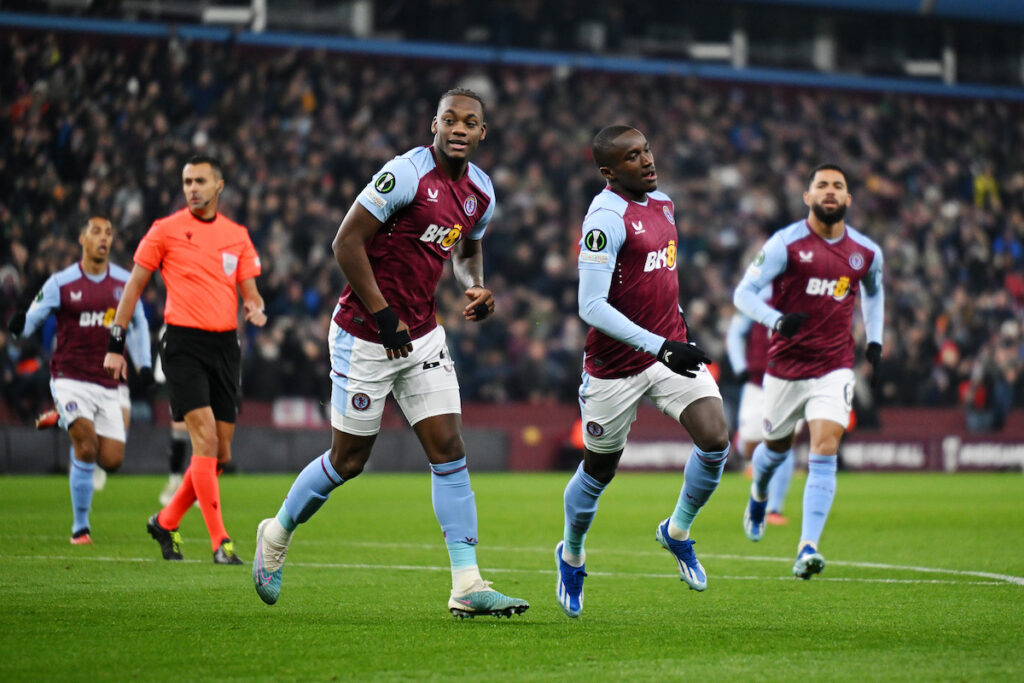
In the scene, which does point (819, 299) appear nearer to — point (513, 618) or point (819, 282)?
point (819, 282)

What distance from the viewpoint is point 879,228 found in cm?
3145

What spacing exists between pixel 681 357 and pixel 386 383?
1470 millimetres

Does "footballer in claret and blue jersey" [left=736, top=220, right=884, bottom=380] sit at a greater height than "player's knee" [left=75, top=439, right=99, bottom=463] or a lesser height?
greater

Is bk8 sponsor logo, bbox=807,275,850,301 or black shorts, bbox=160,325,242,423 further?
bk8 sponsor logo, bbox=807,275,850,301

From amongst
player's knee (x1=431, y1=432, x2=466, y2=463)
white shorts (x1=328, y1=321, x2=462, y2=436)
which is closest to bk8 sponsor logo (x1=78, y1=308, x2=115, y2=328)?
white shorts (x1=328, y1=321, x2=462, y2=436)

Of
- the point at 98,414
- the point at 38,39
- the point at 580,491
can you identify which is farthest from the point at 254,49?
the point at 580,491

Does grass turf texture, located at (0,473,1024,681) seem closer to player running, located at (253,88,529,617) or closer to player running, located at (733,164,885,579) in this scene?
player running, located at (253,88,529,617)

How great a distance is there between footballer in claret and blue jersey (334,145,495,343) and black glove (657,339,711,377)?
1.19 meters

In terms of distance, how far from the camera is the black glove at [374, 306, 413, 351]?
6566mm

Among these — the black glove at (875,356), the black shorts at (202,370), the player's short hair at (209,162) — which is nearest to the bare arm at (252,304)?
the black shorts at (202,370)

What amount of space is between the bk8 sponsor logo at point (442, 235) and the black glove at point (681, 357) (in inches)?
47.0

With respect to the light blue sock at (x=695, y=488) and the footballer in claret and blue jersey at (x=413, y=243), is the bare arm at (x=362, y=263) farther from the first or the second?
the light blue sock at (x=695, y=488)

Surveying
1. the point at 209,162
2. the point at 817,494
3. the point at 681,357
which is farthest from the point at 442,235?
the point at 817,494

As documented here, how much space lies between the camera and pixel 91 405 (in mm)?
11758
